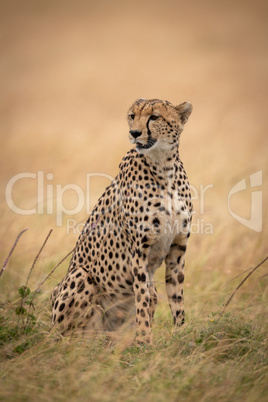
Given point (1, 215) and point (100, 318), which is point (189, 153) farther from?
point (100, 318)

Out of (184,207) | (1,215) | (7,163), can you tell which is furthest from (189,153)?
(184,207)

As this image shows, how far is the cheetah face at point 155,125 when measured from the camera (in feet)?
11.2

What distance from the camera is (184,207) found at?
363 cm

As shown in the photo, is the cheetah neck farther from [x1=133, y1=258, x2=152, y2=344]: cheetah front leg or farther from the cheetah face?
[x1=133, y1=258, x2=152, y2=344]: cheetah front leg

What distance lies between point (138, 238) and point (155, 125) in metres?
0.68

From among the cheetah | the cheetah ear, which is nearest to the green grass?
the cheetah

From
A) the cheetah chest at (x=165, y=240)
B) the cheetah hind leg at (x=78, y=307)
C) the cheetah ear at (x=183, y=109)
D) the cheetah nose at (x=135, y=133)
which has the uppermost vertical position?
the cheetah ear at (x=183, y=109)

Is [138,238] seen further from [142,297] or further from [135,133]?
[135,133]

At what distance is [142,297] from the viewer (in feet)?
11.9

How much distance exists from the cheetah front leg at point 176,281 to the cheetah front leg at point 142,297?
210 mm

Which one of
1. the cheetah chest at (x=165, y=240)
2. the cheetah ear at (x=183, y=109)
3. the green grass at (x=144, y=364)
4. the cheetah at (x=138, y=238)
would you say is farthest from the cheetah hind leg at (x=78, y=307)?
the cheetah ear at (x=183, y=109)

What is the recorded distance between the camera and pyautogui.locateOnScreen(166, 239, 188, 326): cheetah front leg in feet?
12.3

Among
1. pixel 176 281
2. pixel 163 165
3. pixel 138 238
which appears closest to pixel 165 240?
pixel 138 238

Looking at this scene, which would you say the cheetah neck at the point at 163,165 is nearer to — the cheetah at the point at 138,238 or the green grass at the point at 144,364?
the cheetah at the point at 138,238
